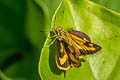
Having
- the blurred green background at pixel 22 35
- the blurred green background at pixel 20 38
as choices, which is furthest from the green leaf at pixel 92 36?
the blurred green background at pixel 20 38

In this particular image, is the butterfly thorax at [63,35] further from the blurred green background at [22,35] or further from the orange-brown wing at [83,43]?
the blurred green background at [22,35]

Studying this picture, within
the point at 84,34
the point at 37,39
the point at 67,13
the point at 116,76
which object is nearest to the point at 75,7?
the point at 67,13

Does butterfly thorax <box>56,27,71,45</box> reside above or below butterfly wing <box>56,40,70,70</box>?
above

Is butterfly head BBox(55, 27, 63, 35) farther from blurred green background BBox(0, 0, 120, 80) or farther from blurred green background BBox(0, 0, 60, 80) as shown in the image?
blurred green background BBox(0, 0, 60, 80)

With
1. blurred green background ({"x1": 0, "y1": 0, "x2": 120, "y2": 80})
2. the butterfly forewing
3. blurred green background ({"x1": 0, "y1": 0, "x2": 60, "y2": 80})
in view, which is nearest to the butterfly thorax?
the butterfly forewing

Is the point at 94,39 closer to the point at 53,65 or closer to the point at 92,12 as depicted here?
the point at 92,12

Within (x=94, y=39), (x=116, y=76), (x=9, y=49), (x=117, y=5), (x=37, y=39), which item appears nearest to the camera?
(x=116, y=76)
